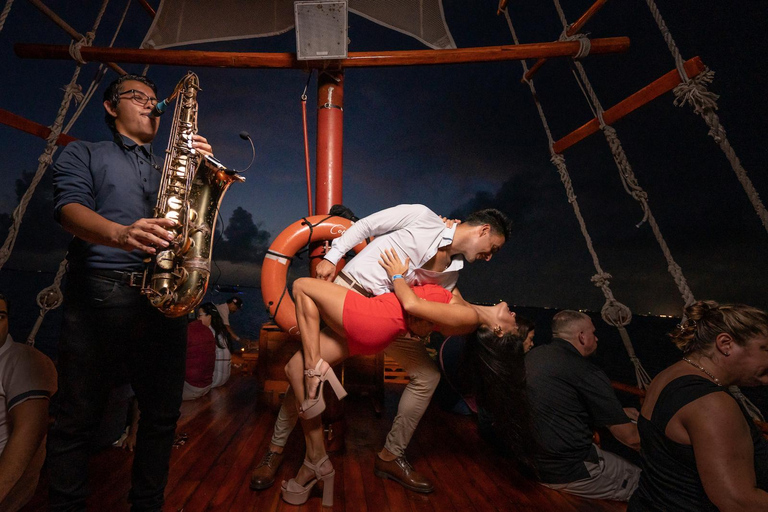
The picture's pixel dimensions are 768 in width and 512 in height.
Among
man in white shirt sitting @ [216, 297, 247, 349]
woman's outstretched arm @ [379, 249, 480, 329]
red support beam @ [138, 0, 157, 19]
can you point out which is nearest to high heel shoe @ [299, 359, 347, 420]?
woman's outstretched arm @ [379, 249, 480, 329]

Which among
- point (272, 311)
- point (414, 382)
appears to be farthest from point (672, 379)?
point (272, 311)

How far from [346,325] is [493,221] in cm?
97

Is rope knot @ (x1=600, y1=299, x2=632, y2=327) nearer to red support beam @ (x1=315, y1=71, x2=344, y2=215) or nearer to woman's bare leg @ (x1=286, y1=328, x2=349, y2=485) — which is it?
woman's bare leg @ (x1=286, y1=328, x2=349, y2=485)

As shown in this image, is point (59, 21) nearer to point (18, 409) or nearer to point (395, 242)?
point (18, 409)

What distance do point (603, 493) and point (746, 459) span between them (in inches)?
48.1

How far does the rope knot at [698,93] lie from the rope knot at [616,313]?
55.2 inches

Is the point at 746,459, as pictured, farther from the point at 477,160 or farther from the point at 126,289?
the point at 477,160

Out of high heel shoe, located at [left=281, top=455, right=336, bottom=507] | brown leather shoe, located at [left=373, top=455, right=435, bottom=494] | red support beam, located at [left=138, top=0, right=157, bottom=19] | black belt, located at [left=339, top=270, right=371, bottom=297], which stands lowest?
brown leather shoe, located at [left=373, top=455, right=435, bottom=494]

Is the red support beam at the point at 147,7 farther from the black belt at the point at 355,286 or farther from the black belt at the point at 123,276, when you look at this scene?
the black belt at the point at 355,286

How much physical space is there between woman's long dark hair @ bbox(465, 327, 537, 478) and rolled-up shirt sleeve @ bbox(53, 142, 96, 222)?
1652mm

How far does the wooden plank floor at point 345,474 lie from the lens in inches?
63.4

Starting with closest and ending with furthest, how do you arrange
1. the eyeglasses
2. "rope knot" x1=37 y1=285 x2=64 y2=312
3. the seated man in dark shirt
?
the eyeglasses, the seated man in dark shirt, "rope knot" x1=37 y1=285 x2=64 y2=312

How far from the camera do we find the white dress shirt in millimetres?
1619

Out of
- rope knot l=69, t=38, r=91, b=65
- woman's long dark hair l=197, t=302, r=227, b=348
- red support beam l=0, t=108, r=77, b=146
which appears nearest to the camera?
red support beam l=0, t=108, r=77, b=146
